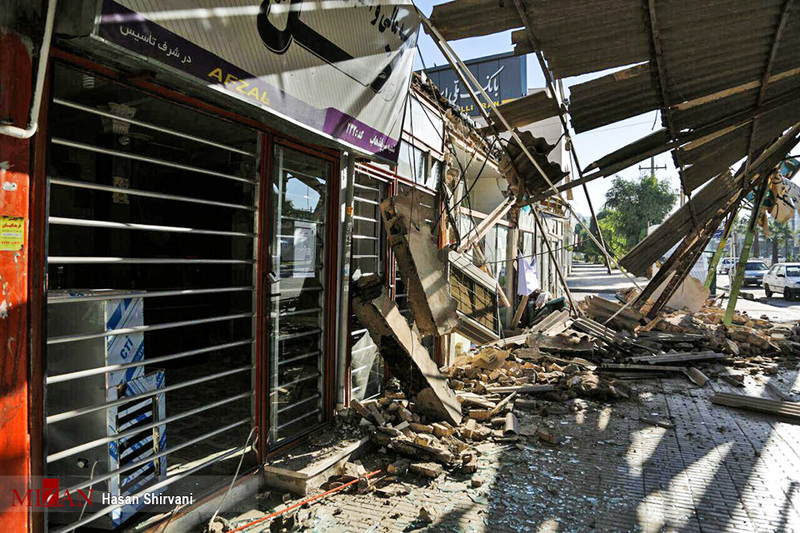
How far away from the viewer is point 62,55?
2479mm

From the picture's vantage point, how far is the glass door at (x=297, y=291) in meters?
4.20

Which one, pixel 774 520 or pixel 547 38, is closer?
pixel 774 520

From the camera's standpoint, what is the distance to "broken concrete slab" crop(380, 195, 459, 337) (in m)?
5.20

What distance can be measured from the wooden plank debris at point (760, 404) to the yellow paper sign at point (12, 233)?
7.94 meters

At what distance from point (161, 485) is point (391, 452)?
2.18m

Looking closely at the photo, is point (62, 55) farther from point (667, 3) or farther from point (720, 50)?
point (720, 50)

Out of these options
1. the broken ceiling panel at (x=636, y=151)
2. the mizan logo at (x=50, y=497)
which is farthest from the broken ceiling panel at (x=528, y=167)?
the mizan logo at (x=50, y=497)

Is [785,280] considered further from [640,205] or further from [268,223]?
[268,223]

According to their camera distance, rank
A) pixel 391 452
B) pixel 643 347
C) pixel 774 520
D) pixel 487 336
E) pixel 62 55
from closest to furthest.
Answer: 1. pixel 62 55
2. pixel 774 520
3. pixel 391 452
4. pixel 487 336
5. pixel 643 347

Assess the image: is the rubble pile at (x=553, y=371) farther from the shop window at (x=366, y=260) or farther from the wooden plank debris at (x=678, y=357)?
the shop window at (x=366, y=260)

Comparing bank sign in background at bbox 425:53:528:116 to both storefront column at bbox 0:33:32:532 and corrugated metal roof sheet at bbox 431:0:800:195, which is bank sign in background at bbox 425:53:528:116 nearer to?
corrugated metal roof sheet at bbox 431:0:800:195

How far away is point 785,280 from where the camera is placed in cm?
2145

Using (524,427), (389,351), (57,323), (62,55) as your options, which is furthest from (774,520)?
(62,55)

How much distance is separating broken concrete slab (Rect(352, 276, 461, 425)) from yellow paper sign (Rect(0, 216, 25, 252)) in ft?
10.9
